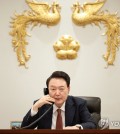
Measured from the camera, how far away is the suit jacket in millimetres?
1921

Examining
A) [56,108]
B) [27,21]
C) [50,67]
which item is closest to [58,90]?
[56,108]

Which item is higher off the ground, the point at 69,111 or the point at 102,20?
the point at 102,20

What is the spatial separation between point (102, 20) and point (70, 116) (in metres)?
1.80

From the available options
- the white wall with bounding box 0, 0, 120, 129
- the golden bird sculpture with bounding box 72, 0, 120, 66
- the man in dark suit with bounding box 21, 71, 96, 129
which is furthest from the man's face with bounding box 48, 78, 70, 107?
the golden bird sculpture with bounding box 72, 0, 120, 66

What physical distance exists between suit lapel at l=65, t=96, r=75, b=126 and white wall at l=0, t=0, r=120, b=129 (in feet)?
4.49

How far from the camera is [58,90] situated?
2.03 metres

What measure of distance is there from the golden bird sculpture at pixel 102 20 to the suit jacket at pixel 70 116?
1.49 m

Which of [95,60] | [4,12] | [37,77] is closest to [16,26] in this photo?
[4,12]

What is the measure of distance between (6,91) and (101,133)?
2.62 meters

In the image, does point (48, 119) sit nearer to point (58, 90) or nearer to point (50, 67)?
point (58, 90)

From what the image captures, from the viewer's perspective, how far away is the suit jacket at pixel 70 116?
1.92 metres

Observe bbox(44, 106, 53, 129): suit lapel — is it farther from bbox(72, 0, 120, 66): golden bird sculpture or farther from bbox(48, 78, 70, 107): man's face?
bbox(72, 0, 120, 66): golden bird sculpture

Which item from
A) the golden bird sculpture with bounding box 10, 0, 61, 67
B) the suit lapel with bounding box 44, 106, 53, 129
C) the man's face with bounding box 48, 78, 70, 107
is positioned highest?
the golden bird sculpture with bounding box 10, 0, 61, 67

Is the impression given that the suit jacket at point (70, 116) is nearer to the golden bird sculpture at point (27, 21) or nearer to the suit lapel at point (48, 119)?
the suit lapel at point (48, 119)
